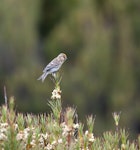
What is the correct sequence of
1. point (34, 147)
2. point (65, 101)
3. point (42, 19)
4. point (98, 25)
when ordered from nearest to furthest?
point (34, 147), point (65, 101), point (98, 25), point (42, 19)

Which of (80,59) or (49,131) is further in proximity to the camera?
(80,59)

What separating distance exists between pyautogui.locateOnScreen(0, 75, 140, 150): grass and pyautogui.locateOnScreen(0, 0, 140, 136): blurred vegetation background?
2286 cm

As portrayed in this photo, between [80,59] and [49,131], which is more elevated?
[80,59]

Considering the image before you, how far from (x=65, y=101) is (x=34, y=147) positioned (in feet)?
78.5

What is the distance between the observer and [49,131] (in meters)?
7.84

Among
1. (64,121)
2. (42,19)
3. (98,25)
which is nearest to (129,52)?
(98,25)

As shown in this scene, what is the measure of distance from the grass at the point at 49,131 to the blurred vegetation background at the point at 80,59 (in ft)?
75.0

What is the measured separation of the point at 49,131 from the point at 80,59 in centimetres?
2542

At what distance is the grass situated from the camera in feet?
24.6

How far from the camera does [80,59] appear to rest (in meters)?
33.2

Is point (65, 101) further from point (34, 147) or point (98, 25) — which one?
point (34, 147)

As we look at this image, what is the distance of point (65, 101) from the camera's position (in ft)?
104

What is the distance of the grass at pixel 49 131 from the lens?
750 cm

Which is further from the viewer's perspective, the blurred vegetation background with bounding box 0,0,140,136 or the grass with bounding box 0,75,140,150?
the blurred vegetation background with bounding box 0,0,140,136
